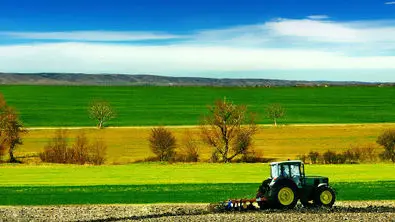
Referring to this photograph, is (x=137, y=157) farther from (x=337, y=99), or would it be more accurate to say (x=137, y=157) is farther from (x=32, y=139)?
(x=337, y=99)

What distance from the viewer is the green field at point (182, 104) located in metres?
125

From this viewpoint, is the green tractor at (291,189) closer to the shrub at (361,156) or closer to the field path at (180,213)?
the field path at (180,213)

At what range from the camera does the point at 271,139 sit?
93000mm

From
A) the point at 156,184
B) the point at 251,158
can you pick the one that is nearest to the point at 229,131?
the point at 251,158

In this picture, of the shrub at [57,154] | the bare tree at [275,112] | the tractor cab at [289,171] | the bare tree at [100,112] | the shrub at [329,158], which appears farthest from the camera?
the bare tree at [275,112]

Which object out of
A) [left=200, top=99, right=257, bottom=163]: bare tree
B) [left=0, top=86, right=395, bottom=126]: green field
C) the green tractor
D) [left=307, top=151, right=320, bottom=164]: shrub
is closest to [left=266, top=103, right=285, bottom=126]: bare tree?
[left=0, top=86, right=395, bottom=126]: green field

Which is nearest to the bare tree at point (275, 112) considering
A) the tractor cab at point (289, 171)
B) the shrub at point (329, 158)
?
the shrub at point (329, 158)

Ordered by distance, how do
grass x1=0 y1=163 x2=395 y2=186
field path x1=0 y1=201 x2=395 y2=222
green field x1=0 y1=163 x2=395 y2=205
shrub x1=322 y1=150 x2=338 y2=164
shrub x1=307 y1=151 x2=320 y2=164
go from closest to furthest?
field path x1=0 y1=201 x2=395 y2=222 → green field x1=0 y1=163 x2=395 y2=205 → grass x1=0 y1=163 x2=395 y2=186 → shrub x1=322 y1=150 x2=338 y2=164 → shrub x1=307 y1=151 x2=320 y2=164

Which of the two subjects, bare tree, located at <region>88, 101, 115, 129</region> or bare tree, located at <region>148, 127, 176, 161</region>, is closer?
bare tree, located at <region>148, 127, 176, 161</region>

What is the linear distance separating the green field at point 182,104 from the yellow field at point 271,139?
16.3 m

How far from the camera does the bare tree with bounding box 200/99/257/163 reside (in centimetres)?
7081

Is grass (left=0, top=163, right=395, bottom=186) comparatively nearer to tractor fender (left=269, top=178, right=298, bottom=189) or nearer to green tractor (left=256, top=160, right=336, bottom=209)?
green tractor (left=256, top=160, right=336, bottom=209)

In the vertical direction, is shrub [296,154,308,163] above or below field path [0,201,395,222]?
below

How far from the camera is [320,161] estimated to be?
67625 mm
